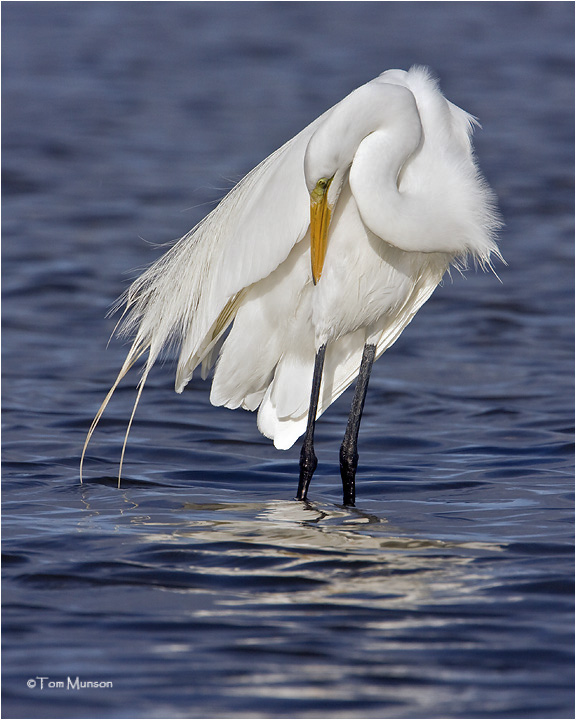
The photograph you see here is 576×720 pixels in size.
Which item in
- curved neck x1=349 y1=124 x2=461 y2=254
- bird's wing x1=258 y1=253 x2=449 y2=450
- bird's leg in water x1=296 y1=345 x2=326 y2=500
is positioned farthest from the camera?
bird's wing x1=258 y1=253 x2=449 y2=450

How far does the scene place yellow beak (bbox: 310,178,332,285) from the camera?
509 centimetres

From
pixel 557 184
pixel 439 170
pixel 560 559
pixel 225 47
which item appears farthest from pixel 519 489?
pixel 225 47

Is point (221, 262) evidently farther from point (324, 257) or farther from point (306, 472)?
point (306, 472)

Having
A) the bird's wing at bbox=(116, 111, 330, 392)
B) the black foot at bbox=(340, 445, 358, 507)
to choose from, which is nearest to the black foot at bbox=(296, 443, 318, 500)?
the black foot at bbox=(340, 445, 358, 507)

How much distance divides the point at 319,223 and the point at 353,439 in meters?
1.22

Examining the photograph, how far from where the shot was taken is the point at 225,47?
22641 mm

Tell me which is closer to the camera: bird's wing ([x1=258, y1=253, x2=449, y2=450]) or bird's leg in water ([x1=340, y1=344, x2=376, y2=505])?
bird's leg in water ([x1=340, y1=344, x2=376, y2=505])

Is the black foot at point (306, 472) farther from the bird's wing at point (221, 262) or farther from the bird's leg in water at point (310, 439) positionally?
the bird's wing at point (221, 262)

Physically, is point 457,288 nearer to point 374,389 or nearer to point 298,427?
point 374,389

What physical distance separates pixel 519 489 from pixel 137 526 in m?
1.90

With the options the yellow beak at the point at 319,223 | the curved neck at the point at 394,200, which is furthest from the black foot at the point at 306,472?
the curved neck at the point at 394,200
